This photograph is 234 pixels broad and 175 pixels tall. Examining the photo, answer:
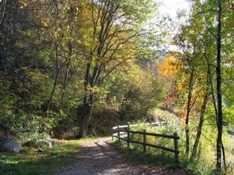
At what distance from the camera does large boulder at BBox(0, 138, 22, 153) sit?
1775cm

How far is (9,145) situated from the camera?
706 inches

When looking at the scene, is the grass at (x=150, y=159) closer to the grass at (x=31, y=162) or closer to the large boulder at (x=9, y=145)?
the grass at (x=31, y=162)

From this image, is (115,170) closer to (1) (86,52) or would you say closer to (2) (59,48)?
(2) (59,48)

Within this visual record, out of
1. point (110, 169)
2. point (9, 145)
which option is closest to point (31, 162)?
point (9, 145)

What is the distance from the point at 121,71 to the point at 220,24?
22.1 meters

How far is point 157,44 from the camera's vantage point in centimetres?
3391

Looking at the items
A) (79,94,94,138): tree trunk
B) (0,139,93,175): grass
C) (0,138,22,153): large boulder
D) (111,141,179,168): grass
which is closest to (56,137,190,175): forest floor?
(111,141,179,168): grass

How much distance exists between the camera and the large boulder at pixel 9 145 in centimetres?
1775

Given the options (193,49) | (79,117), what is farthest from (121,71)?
(193,49)

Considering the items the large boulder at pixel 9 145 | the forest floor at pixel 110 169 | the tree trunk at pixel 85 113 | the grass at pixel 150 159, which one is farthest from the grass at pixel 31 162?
the tree trunk at pixel 85 113

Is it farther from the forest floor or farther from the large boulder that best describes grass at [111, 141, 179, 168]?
the large boulder

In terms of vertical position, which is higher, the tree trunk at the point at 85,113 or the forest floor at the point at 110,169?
the tree trunk at the point at 85,113

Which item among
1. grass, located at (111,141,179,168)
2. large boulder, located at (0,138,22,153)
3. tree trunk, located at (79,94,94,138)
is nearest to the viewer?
grass, located at (111,141,179,168)

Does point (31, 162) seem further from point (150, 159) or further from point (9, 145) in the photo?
point (150, 159)
